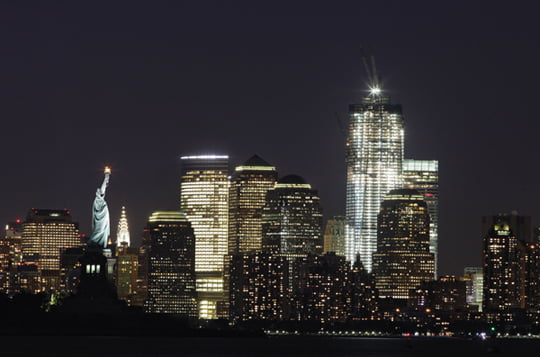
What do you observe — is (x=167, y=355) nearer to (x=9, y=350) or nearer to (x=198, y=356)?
(x=198, y=356)

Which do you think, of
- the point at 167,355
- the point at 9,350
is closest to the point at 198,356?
the point at 167,355

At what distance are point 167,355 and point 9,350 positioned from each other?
1976 cm

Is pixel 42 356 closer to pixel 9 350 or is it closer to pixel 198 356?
pixel 9 350

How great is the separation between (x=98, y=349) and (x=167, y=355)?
30.2 feet

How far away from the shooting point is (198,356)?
649 ft

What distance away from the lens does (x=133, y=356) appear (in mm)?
186125

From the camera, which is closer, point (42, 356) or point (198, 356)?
point (42, 356)

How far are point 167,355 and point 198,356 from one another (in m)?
4.89

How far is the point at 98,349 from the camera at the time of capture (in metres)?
197

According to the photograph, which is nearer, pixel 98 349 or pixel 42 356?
pixel 42 356

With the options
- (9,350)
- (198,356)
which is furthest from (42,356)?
(198,356)

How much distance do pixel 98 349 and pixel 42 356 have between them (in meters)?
18.7

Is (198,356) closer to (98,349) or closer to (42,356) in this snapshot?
(98,349)

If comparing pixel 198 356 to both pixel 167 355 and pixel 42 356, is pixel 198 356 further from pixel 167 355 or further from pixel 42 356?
pixel 42 356
